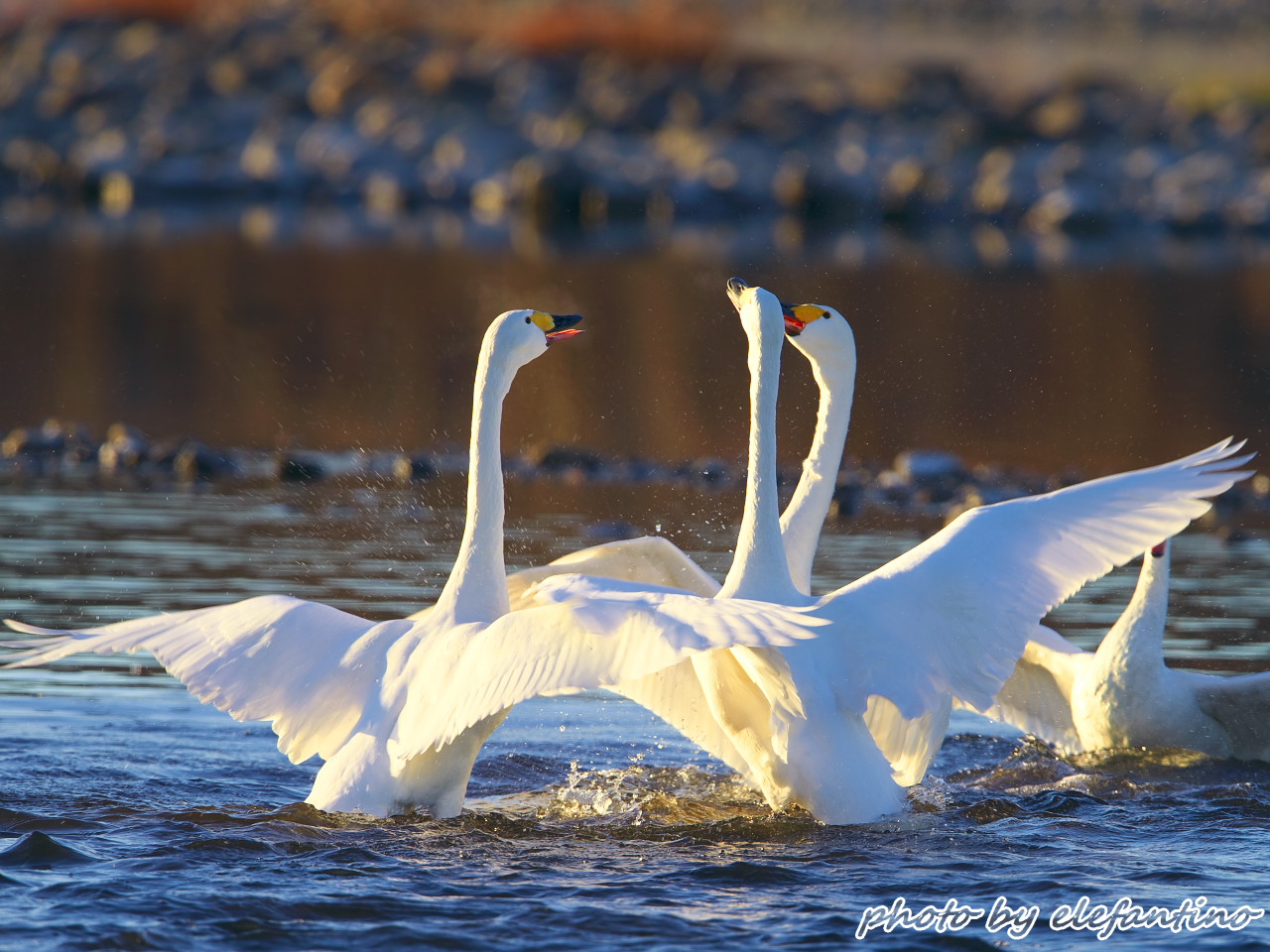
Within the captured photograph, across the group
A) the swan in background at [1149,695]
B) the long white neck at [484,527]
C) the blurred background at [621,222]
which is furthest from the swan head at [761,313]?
the blurred background at [621,222]

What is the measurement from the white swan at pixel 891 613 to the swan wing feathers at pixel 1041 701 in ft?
6.08

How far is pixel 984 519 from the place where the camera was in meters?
8.09

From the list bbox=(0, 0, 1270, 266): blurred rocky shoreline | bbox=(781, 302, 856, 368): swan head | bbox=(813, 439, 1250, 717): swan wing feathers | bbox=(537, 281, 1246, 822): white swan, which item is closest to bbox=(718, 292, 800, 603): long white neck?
bbox=(537, 281, 1246, 822): white swan

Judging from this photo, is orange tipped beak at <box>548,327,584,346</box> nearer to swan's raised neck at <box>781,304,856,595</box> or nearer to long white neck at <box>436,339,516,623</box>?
long white neck at <box>436,339,516,623</box>

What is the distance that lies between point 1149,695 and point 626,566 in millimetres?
2750

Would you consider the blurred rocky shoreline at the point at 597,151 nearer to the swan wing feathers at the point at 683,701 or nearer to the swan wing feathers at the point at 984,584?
the swan wing feathers at the point at 683,701

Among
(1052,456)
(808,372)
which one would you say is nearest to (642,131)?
(808,372)

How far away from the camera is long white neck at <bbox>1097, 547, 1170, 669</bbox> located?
957cm

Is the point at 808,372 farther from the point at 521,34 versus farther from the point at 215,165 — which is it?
the point at 521,34

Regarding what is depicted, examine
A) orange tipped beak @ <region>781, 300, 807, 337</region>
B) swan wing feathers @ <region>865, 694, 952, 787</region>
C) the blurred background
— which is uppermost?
the blurred background

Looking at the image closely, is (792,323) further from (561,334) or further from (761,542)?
(761,542)

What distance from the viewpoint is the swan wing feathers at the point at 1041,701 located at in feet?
32.4

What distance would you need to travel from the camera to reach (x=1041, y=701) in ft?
32.9

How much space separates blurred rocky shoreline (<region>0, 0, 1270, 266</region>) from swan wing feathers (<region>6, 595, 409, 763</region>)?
2566 centimetres
